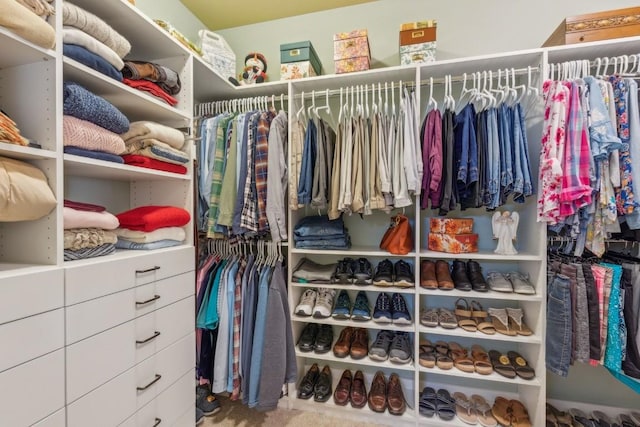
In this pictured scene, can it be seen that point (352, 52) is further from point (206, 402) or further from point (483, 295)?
point (206, 402)

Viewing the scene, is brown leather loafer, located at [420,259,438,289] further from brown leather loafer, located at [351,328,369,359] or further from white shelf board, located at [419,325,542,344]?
brown leather loafer, located at [351,328,369,359]

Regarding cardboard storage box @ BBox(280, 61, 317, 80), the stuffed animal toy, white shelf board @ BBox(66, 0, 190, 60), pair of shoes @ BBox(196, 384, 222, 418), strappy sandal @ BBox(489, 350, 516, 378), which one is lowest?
pair of shoes @ BBox(196, 384, 222, 418)

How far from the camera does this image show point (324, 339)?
175 cm

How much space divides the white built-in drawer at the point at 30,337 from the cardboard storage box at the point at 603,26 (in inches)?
96.6

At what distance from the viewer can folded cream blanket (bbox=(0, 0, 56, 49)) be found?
695 millimetres

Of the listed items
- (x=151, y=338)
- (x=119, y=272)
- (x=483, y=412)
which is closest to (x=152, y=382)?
(x=151, y=338)

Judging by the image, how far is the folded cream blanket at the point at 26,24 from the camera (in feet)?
2.28

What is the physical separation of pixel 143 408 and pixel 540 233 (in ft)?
6.58

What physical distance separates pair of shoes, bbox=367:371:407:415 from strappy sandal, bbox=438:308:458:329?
525mm

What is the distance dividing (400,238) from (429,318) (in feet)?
1.68

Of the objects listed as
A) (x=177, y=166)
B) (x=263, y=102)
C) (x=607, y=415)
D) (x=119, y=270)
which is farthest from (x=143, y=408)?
(x=607, y=415)

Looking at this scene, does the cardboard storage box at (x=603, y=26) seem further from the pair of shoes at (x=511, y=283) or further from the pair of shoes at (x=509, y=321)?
the pair of shoes at (x=509, y=321)

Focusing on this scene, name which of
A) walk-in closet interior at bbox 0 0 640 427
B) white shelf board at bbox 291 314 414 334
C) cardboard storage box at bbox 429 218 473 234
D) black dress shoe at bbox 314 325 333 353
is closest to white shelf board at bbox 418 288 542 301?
walk-in closet interior at bbox 0 0 640 427

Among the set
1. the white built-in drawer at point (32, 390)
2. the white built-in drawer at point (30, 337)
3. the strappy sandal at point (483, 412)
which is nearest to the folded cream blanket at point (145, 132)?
the white built-in drawer at point (30, 337)
